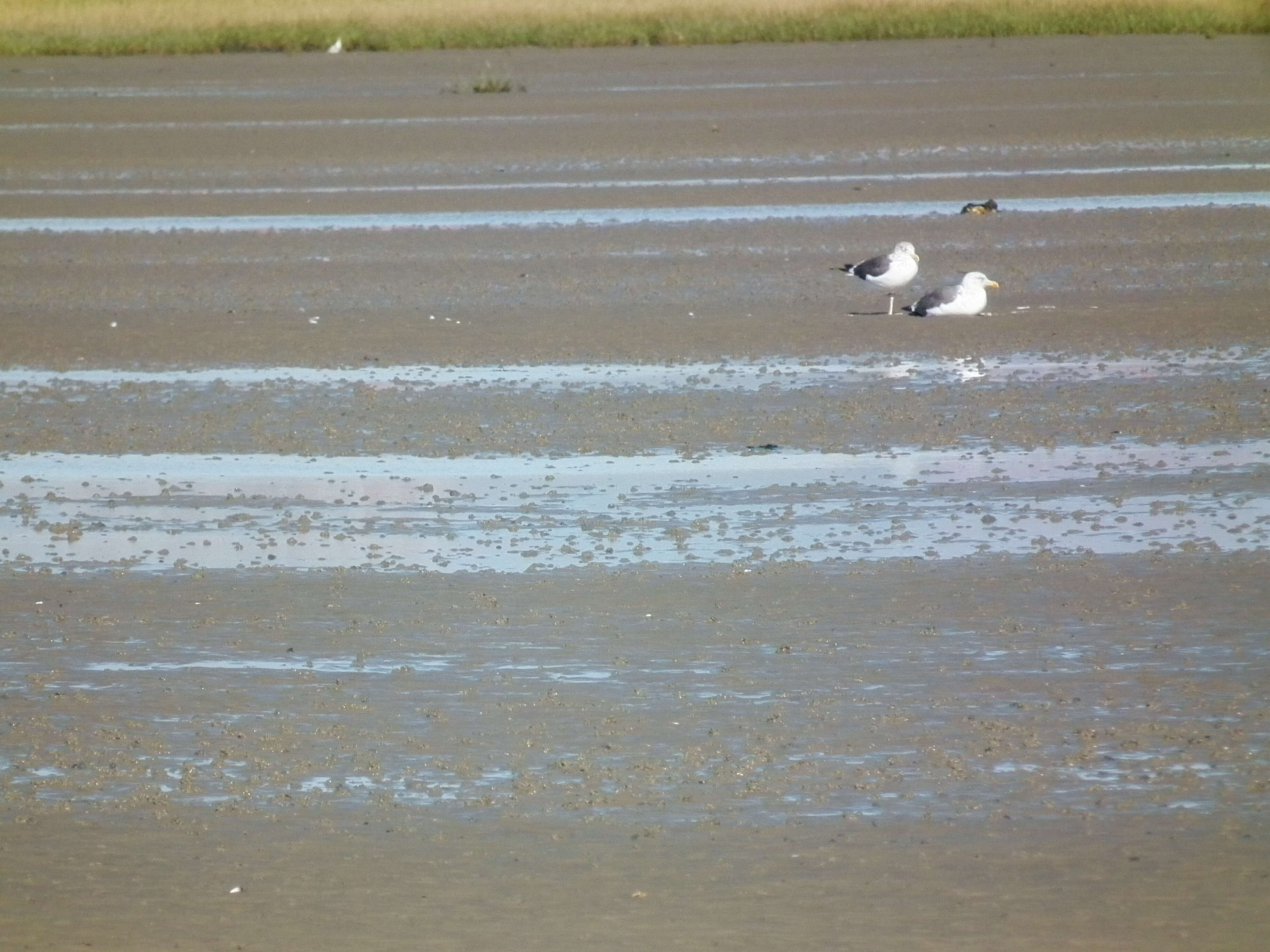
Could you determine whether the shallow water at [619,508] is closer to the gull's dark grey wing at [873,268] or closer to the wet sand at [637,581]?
the wet sand at [637,581]

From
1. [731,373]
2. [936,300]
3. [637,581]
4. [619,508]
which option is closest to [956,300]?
[936,300]

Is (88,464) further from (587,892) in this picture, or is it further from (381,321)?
(587,892)

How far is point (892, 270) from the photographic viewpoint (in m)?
11.7

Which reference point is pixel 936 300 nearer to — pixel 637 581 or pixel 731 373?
pixel 731 373

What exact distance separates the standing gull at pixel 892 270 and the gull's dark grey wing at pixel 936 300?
313mm

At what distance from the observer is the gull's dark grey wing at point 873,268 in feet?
38.5

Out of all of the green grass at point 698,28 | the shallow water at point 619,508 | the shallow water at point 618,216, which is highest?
the green grass at point 698,28

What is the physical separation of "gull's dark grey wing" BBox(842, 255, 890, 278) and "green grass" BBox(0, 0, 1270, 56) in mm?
16882

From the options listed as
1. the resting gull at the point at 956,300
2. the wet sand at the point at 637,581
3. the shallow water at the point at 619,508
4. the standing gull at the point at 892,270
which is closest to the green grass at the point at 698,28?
the wet sand at the point at 637,581

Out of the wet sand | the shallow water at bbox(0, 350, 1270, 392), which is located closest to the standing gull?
the wet sand

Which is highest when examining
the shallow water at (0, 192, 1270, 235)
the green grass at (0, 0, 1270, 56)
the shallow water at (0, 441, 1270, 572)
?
the green grass at (0, 0, 1270, 56)

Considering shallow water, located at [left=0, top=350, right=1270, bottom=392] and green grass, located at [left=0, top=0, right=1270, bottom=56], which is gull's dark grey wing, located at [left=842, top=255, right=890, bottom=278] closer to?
shallow water, located at [left=0, top=350, right=1270, bottom=392]

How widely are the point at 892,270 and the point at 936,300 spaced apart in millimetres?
588

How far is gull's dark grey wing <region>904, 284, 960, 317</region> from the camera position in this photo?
36.6ft
